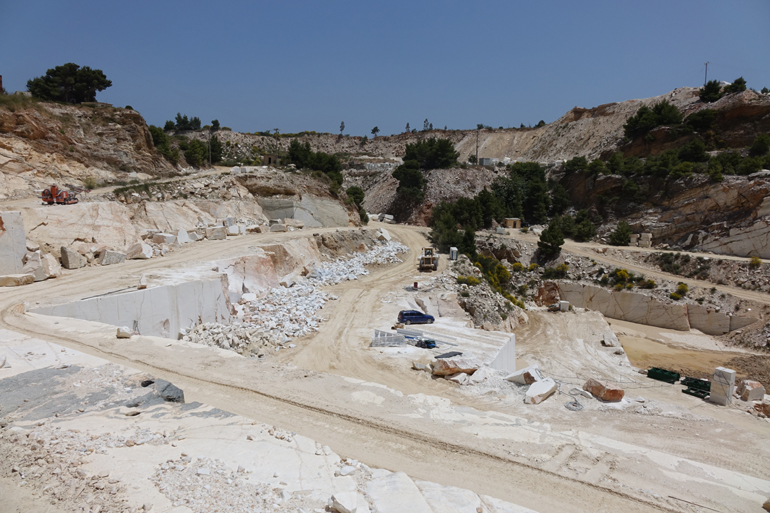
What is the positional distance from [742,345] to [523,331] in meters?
11.8

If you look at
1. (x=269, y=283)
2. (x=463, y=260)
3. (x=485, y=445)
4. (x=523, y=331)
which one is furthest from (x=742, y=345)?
(x=269, y=283)

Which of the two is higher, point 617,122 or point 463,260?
point 617,122

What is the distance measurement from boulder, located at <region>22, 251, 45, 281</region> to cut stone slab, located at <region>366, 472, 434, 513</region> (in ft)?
49.4

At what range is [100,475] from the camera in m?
4.95

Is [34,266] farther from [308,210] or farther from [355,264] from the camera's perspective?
[308,210]

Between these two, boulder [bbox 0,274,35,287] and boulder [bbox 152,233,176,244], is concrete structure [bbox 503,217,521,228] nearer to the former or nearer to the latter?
boulder [bbox 152,233,176,244]

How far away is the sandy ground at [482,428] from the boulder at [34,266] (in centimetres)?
184

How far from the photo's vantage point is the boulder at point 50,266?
1497 centimetres

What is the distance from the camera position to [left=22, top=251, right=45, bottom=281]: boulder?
14.4 metres

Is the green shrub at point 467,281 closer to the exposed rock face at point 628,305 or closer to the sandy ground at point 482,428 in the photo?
the sandy ground at point 482,428

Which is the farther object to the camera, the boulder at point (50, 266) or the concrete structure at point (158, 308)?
the boulder at point (50, 266)

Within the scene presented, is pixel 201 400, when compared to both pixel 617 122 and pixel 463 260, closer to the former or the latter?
pixel 463 260

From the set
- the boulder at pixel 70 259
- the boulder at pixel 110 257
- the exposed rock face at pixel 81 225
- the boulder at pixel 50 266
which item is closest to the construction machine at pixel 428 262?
the exposed rock face at pixel 81 225

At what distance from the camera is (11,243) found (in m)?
14.1
